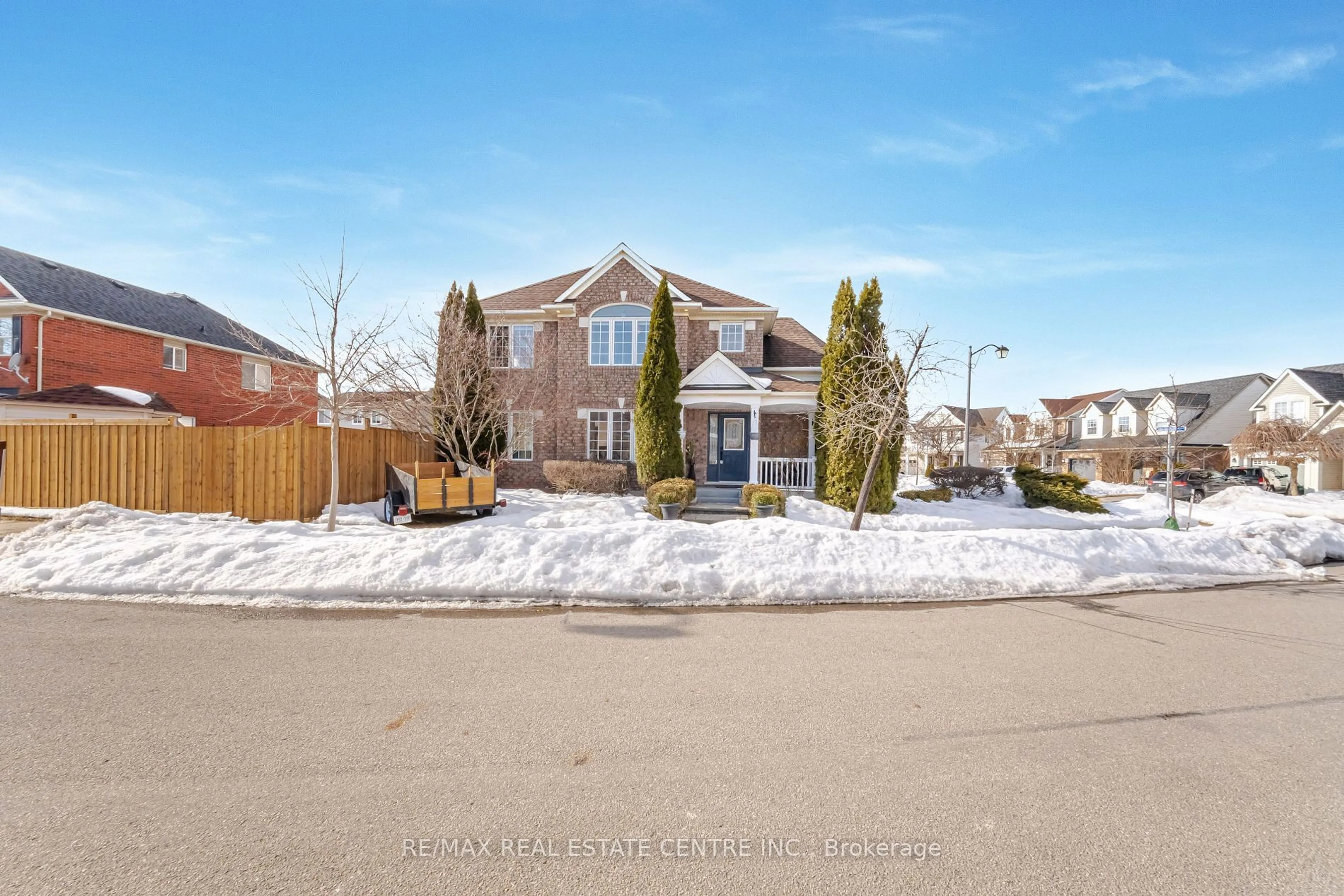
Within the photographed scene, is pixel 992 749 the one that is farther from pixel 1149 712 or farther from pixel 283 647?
pixel 283 647

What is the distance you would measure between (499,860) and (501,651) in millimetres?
2982

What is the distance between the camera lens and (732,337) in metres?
20.3

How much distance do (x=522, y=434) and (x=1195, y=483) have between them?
30.4 metres

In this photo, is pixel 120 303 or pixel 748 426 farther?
pixel 120 303

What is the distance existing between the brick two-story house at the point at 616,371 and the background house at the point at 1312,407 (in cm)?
2881

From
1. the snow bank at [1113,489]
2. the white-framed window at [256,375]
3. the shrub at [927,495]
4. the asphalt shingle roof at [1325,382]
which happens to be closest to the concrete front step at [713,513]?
the shrub at [927,495]

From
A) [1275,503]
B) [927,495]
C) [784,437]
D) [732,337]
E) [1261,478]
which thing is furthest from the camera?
[1261,478]

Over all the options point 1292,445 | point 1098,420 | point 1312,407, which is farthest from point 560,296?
point 1098,420

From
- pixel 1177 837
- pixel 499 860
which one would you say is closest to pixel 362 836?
pixel 499 860

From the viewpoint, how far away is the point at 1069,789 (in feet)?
11.0

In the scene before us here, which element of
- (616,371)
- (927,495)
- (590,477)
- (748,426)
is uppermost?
(616,371)

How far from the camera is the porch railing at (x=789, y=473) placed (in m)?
18.1

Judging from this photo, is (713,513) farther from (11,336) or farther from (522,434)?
(11,336)

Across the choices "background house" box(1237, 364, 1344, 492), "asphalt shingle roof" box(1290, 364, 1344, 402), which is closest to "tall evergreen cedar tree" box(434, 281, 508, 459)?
"background house" box(1237, 364, 1344, 492)
